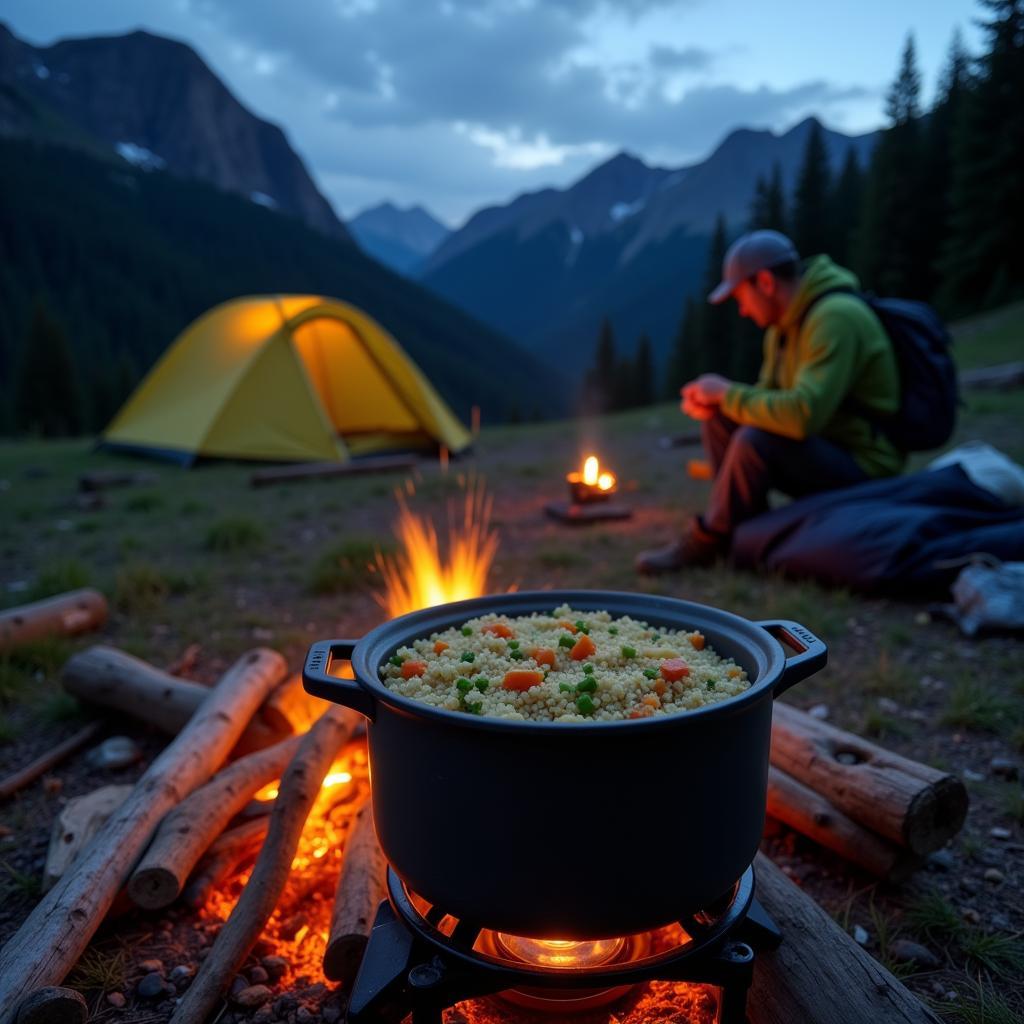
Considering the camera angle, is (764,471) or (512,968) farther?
(764,471)

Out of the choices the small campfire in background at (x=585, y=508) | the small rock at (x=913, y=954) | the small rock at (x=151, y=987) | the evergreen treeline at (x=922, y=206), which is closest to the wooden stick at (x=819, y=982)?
the small rock at (x=913, y=954)

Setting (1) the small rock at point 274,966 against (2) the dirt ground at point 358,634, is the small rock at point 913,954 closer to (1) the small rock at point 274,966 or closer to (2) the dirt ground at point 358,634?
(2) the dirt ground at point 358,634

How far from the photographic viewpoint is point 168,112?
189 metres

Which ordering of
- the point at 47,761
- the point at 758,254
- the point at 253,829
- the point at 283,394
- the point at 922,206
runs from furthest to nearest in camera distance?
1. the point at 922,206
2. the point at 283,394
3. the point at 758,254
4. the point at 47,761
5. the point at 253,829

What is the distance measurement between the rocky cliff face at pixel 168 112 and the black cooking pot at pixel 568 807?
191090 mm

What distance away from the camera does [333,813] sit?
2537 mm

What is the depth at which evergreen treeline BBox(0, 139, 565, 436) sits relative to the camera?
7125cm

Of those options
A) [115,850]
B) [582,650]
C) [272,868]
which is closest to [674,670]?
[582,650]

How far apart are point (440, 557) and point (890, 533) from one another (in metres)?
2.89

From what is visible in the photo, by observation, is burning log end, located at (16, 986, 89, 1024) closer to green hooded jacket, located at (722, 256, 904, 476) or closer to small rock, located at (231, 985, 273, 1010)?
small rock, located at (231, 985, 273, 1010)

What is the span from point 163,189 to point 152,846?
128 metres

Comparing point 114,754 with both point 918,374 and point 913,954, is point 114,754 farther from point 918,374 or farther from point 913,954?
point 918,374

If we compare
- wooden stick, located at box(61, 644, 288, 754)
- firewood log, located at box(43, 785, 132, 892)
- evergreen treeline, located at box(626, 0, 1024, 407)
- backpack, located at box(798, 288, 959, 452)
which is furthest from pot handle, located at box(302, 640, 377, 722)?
evergreen treeline, located at box(626, 0, 1024, 407)

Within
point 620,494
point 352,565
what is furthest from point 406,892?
point 620,494
